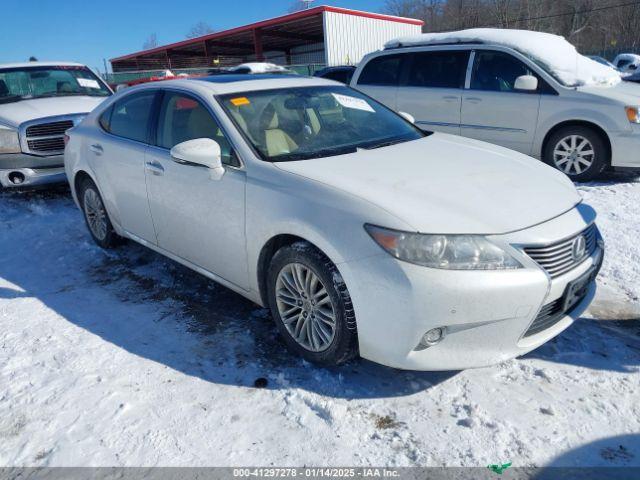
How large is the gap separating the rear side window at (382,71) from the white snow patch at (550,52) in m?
0.64

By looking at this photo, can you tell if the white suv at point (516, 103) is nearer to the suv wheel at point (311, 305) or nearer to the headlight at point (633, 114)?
the headlight at point (633, 114)

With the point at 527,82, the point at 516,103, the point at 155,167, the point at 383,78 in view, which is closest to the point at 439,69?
the point at 383,78

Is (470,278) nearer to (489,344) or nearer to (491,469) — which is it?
(489,344)

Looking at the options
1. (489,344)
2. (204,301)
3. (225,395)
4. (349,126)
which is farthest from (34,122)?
(489,344)

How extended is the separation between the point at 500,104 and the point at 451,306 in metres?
5.23

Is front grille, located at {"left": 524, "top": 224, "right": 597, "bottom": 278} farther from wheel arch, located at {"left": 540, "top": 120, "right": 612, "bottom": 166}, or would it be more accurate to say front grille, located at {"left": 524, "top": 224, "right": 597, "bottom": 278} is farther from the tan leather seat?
wheel arch, located at {"left": 540, "top": 120, "right": 612, "bottom": 166}

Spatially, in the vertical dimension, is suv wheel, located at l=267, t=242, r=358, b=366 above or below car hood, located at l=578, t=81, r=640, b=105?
below

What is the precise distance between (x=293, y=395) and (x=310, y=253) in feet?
2.45

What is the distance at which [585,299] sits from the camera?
2840 millimetres

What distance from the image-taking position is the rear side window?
7.82 m

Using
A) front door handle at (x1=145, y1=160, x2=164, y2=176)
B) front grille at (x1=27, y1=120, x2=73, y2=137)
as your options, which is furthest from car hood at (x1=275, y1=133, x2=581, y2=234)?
front grille at (x1=27, y1=120, x2=73, y2=137)

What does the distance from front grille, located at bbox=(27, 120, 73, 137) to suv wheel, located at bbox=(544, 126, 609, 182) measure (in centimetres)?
630

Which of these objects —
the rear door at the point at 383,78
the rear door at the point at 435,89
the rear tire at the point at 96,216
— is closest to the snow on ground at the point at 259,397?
the rear tire at the point at 96,216

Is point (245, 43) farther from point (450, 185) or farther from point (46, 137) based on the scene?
point (450, 185)
